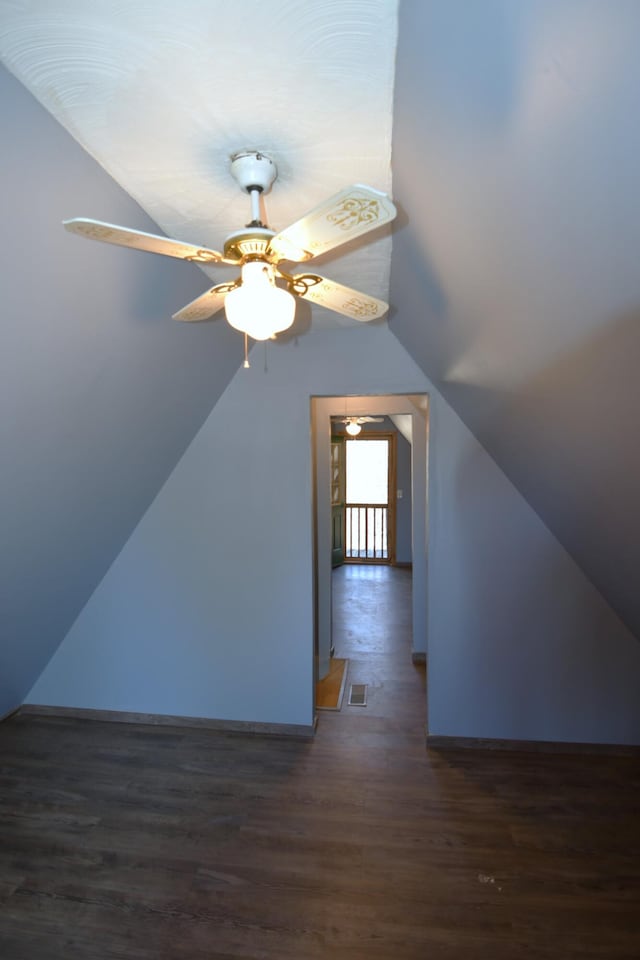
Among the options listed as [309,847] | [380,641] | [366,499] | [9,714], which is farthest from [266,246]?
[366,499]

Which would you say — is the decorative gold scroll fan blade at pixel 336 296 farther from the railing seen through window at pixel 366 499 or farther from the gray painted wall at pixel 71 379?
the railing seen through window at pixel 366 499

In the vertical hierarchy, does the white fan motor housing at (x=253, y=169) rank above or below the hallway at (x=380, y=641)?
above

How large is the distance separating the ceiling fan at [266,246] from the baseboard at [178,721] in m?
2.61

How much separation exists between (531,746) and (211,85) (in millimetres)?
3453

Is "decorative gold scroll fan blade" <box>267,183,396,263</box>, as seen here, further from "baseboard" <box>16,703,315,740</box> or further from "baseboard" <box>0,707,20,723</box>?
"baseboard" <box>0,707,20,723</box>

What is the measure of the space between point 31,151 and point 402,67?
0.96 m

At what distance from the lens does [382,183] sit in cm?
155

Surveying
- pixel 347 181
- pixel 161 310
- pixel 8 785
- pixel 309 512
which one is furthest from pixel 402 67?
pixel 8 785

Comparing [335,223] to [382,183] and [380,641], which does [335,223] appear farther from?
Result: [380,641]

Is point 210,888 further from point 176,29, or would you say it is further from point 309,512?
point 176,29

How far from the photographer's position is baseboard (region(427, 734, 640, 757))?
273 cm

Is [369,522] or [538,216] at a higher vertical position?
[538,216]

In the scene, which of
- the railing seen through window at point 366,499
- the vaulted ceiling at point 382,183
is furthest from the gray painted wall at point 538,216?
the railing seen through window at point 366,499

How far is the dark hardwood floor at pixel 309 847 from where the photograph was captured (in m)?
1.70
